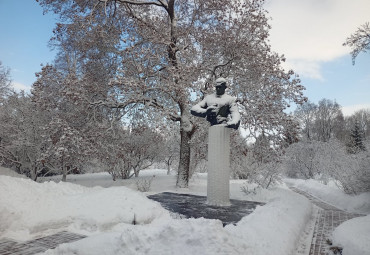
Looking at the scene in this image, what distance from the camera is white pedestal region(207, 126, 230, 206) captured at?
26.3 feet

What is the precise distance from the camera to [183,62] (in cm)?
1325

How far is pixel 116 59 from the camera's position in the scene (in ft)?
45.3

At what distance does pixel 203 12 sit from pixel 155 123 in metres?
6.51

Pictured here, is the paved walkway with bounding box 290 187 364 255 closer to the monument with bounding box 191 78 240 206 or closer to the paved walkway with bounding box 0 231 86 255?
the monument with bounding box 191 78 240 206

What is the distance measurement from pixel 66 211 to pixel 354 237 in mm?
5451

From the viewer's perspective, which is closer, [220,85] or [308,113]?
[220,85]

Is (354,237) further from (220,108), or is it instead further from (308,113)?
(308,113)

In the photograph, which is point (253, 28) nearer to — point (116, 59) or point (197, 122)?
point (197, 122)

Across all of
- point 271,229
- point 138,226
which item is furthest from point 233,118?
point 138,226

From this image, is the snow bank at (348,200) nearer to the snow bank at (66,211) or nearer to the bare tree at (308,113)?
the snow bank at (66,211)

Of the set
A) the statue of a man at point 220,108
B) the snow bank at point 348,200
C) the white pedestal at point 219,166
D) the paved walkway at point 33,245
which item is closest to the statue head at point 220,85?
the statue of a man at point 220,108

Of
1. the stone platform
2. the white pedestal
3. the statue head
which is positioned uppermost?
the statue head

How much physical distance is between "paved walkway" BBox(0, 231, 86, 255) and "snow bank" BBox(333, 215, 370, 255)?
14.4 ft

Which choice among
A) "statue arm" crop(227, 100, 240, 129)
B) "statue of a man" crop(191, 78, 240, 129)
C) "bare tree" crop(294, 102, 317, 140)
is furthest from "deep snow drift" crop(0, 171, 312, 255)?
"bare tree" crop(294, 102, 317, 140)
